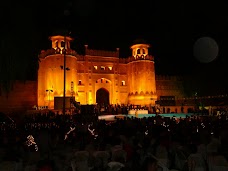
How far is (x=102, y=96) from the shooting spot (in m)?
39.6

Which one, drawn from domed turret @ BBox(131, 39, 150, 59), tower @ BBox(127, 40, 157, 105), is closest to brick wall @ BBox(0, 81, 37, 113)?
tower @ BBox(127, 40, 157, 105)

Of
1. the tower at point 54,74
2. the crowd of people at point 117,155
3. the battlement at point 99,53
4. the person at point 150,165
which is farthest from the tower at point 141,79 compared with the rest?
the person at point 150,165

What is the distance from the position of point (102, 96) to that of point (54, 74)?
9.18 meters

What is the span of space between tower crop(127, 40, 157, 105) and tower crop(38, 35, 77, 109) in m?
9.51

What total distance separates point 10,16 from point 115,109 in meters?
20.7

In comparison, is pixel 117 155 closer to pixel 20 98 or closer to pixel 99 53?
pixel 20 98

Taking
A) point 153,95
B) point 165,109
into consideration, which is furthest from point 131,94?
point 165,109

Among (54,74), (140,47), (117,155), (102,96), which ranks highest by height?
(140,47)

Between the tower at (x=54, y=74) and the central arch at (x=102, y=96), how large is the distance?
574 cm

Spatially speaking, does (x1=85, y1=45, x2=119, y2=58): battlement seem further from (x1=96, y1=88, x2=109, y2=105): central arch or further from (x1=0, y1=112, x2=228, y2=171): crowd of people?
(x1=0, y1=112, x2=228, y2=171): crowd of people

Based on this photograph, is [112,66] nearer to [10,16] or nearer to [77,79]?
[77,79]

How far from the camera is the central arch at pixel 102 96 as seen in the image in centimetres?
3928

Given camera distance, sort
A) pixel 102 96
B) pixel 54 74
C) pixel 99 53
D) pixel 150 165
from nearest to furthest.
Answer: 1. pixel 150 165
2. pixel 54 74
3. pixel 99 53
4. pixel 102 96

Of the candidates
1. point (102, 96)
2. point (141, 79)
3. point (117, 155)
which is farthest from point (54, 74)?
point (117, 155)
